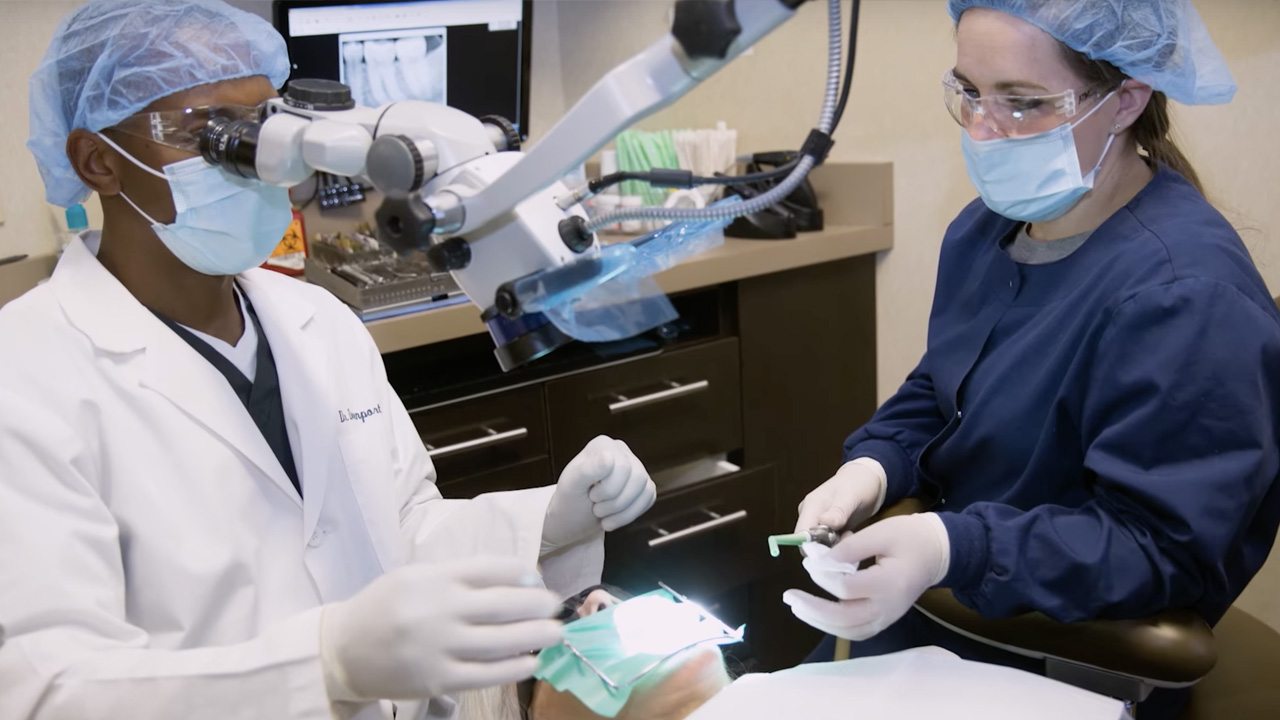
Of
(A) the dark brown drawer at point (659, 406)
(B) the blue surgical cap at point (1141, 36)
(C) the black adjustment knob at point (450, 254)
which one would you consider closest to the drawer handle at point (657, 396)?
(A) the dark brown drawer at point (659, 406)

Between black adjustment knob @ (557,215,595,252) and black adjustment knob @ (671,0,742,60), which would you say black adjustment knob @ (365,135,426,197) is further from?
black adjustment knob @ (671,0,742,60)

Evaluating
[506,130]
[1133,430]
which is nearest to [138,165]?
[506,130]

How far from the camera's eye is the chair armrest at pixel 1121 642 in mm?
1185

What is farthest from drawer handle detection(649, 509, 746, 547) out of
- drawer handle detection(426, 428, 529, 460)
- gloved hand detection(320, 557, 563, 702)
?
gloved hand detection(320, 557, 563, 702)

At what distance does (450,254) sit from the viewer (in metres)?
0.86

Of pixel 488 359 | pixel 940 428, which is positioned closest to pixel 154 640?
pixel 940 428

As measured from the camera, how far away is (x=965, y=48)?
53.5 inches

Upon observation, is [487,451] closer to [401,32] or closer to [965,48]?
[401,32]

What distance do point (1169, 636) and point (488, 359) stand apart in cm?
150

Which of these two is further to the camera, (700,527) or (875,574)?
(700,527)

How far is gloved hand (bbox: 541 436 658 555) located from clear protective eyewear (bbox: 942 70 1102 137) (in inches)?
24.5

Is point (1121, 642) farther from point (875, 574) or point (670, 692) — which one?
point (670, 692)

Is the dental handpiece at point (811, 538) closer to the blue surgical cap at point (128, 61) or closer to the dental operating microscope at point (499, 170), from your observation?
the dental operating microscope at point (499, 170)

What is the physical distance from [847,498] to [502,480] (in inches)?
38.1
